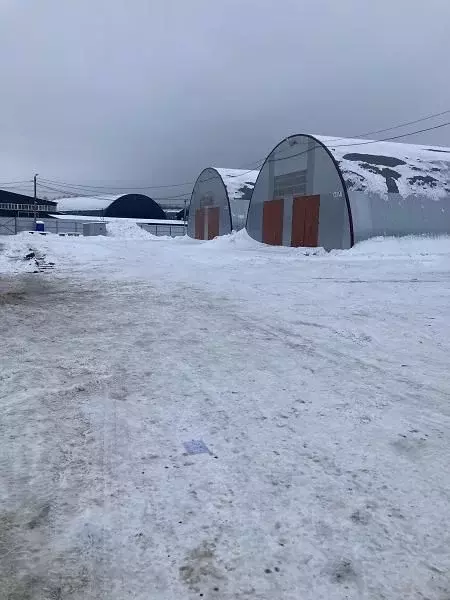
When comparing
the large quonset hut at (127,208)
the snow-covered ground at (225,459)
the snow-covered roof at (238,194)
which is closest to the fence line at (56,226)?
the large quonset hut at (127,208)

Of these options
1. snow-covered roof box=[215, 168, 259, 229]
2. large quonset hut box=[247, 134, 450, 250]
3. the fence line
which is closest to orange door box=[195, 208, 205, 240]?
snow-covered roof box=[215, 168, 259, 229]

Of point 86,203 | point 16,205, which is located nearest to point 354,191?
point 16,205

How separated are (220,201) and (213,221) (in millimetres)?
1988

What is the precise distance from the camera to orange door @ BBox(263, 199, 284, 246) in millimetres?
30656

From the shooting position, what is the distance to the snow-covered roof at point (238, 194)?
39906 millimetres

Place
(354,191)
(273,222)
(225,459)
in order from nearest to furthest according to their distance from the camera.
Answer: (225,459)
(354,191)
(273,222)

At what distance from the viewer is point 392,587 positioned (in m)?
2.32

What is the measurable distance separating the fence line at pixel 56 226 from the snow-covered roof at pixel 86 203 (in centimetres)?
2659

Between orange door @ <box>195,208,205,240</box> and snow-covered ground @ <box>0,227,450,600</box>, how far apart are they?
3802 centimetres

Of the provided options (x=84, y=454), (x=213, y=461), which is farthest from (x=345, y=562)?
(x=84, y=454)

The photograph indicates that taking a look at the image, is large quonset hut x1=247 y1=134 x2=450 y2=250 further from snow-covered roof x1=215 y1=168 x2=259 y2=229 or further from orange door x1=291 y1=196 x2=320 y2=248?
snow-covered roof x1=215 y1=168 x2=259 y2=229

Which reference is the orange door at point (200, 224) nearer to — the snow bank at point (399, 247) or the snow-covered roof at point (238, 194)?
the snow-covered roof at point (238, 194)

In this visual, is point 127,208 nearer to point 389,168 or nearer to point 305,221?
point 305,221

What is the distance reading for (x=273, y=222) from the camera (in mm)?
31438
